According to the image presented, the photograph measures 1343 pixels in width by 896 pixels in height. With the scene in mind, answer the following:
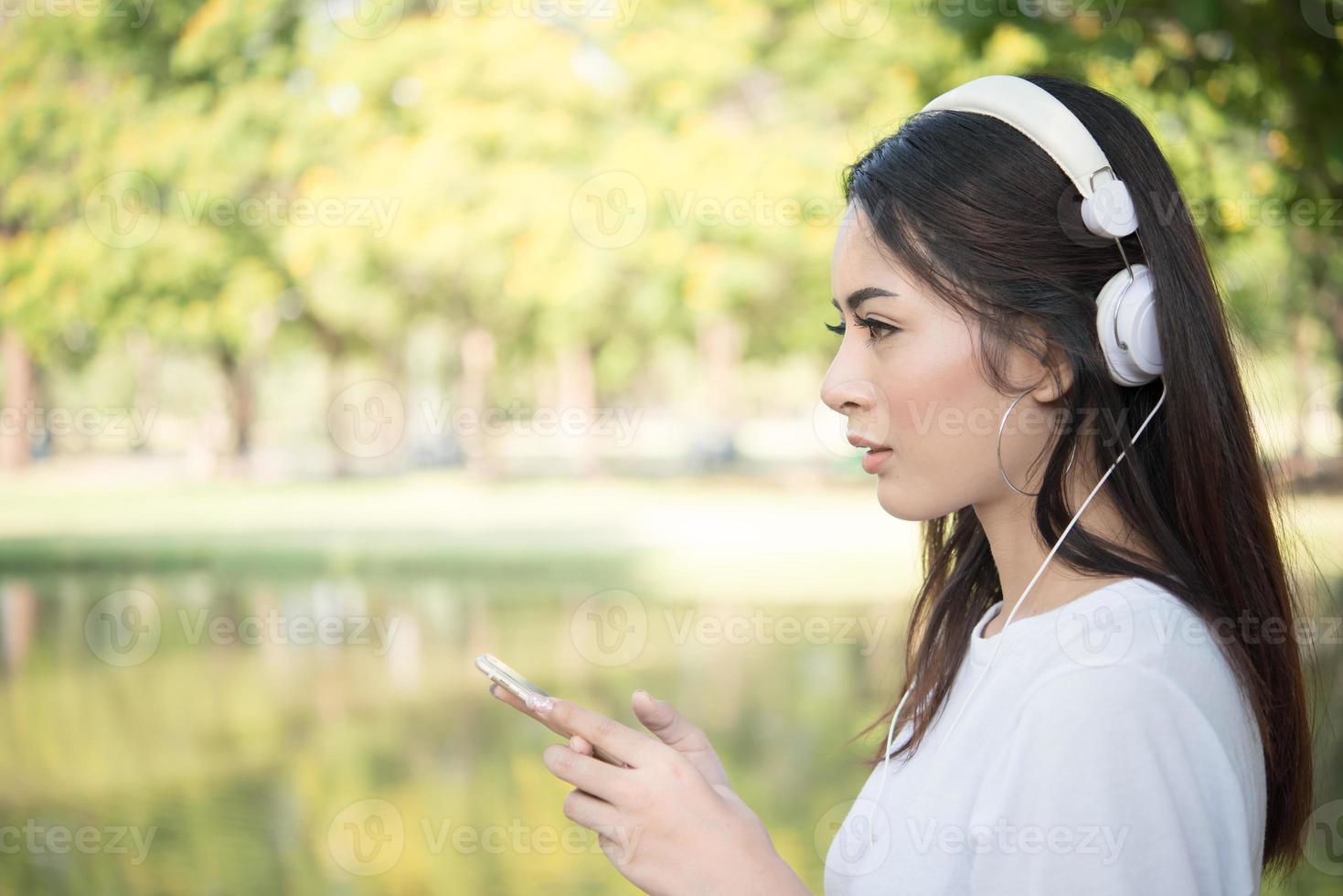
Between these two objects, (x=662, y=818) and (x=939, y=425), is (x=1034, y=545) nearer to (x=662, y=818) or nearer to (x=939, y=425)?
(x=939, y=425)

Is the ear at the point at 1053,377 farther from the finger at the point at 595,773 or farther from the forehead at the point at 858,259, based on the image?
the finger at the point at 595,773

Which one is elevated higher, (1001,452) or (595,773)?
(1001,452)

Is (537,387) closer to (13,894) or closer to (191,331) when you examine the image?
(191,331)

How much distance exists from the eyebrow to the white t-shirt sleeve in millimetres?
405

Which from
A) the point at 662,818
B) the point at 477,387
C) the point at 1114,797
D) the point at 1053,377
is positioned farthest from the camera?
the point at 477,387

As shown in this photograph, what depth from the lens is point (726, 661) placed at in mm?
7820

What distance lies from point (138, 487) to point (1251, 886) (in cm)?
2211

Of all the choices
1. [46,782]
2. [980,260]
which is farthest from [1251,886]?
[46,782]

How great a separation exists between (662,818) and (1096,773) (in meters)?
0.37

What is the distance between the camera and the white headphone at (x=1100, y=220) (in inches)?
45.2

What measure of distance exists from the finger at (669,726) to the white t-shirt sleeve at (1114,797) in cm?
32

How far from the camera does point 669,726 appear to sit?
4.18 feet

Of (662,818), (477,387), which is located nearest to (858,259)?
(662,818)

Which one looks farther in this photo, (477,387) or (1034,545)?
(477,387)
